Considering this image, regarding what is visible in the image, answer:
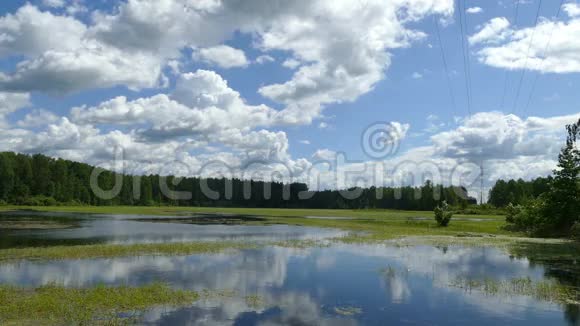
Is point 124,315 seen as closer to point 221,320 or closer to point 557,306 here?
point 221,320

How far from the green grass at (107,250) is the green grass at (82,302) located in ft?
37.2

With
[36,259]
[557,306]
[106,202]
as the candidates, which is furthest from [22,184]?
[557,306]

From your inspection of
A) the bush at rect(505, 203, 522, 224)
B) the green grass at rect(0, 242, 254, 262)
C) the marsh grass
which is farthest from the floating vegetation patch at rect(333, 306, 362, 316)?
the bush at rect(505, 203, 522, 224)

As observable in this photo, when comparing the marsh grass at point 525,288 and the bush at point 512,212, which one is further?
the bush at point 512,212

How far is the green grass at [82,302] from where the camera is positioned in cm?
1609

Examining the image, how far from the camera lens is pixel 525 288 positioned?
2338 cm

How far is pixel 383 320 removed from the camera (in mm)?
17625

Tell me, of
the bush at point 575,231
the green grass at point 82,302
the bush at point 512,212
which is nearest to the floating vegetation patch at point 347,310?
the green grass at point 82,302

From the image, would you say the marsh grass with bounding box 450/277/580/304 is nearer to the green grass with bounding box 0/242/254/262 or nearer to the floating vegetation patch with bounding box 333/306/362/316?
the floating vegetation patch with bounding box 333/306/362/316

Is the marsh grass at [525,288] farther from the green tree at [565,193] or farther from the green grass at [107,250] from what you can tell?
the green tree at [565,193]

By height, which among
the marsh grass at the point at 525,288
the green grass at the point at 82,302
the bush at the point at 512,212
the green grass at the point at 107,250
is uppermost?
the bush at the point at 512,212

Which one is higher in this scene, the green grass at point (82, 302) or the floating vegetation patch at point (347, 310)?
the green grass at point (82, 302)

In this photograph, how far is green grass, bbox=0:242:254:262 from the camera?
1254 inches

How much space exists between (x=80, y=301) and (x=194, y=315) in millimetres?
5032
